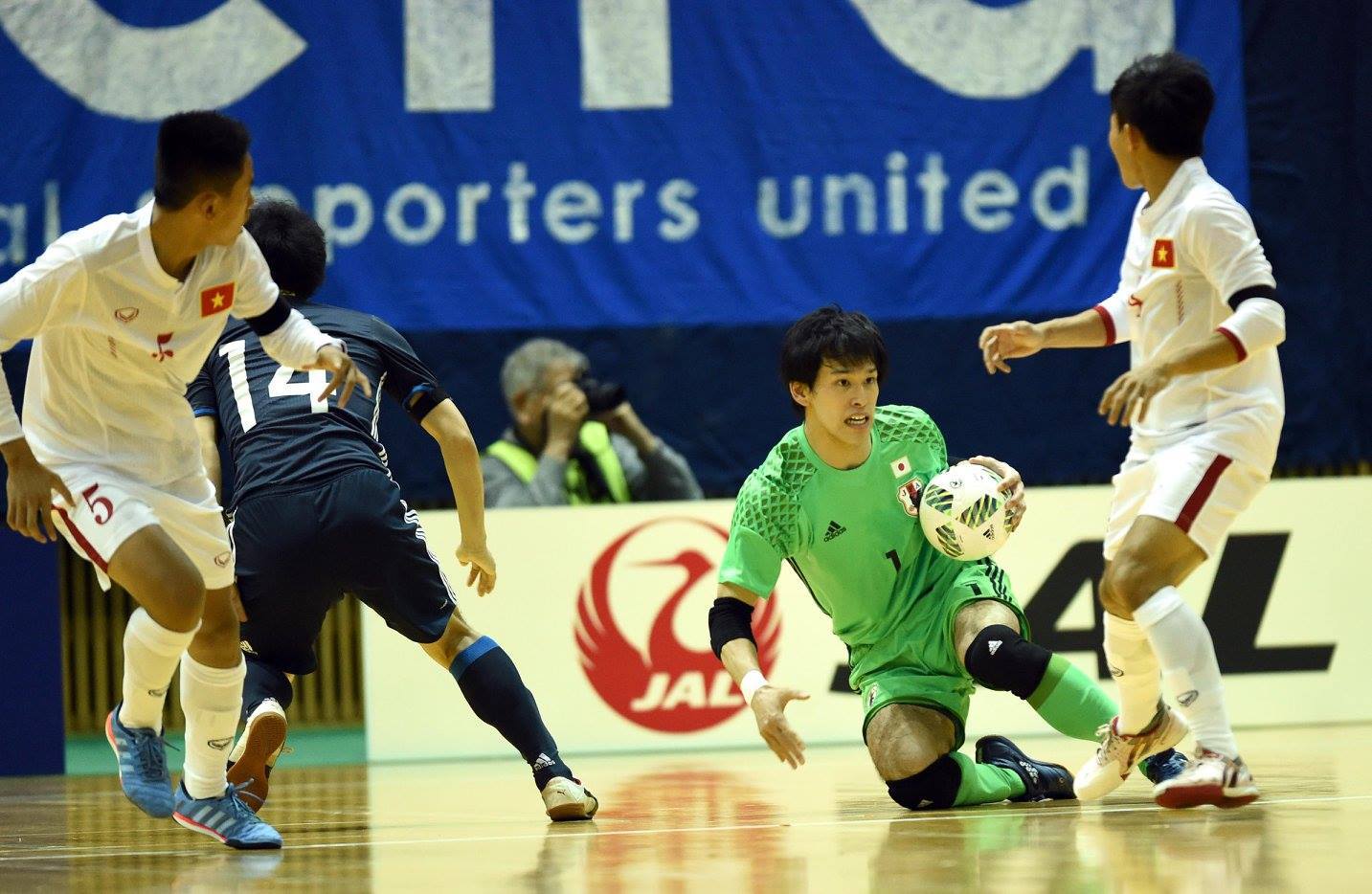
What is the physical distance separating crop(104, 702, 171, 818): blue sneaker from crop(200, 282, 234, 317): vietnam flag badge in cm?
106

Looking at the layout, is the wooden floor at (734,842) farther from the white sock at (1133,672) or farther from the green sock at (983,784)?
the white sock at (1133,672)

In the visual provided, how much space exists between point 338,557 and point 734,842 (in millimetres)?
1495

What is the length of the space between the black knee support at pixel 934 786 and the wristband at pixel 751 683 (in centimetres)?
54

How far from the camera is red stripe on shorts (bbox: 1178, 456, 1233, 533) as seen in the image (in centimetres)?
436

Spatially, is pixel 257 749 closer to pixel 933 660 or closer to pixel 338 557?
pixel 338 557

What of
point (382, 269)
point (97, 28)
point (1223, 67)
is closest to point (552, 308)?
point (382, 269)

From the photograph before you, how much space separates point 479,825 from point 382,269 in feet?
14.6

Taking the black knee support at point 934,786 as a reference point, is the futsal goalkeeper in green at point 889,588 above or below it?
above

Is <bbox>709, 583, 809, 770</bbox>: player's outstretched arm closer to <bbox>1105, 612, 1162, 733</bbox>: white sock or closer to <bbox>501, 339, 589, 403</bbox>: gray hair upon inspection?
<bbox>1105, 612, 1162, 733</bbox>: white sock

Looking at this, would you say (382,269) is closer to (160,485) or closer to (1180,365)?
(160,485)

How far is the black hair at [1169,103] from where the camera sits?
4512 mm

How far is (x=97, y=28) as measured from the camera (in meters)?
8.61

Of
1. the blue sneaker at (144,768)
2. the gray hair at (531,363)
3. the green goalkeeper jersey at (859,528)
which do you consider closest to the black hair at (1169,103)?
the green goalkeeper jersey at (859,528)

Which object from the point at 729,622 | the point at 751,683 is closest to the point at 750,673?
the point at 751,683
